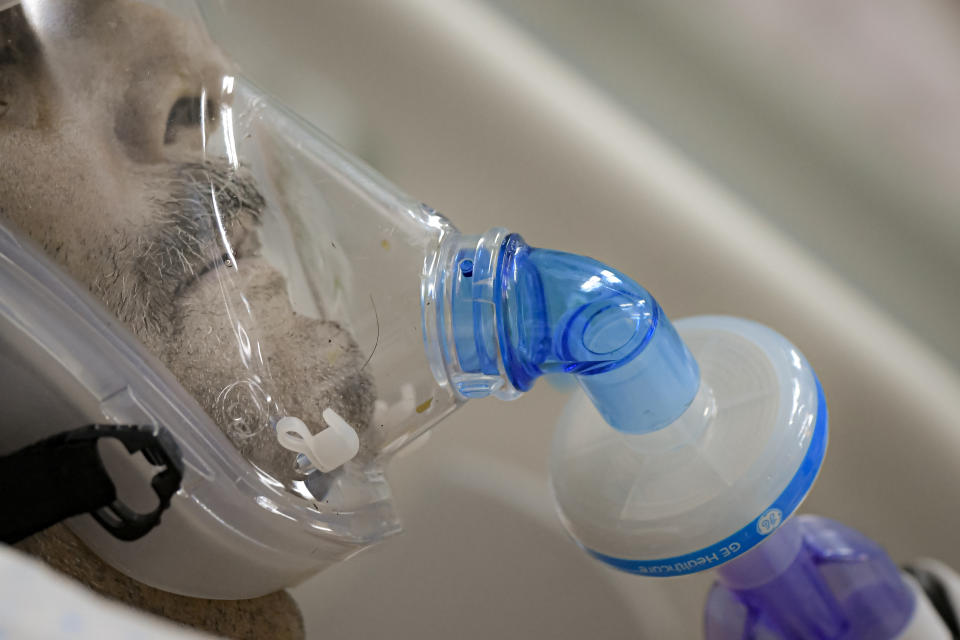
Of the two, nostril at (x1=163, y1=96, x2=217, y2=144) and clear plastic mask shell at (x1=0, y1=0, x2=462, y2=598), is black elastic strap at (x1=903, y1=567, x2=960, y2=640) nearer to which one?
clear plastic mask shell at (x1=0, y1=0, x2=462, y2=598)

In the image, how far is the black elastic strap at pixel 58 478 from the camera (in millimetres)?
323

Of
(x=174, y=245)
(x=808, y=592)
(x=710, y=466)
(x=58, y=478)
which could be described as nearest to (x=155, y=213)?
(x=174, y=245)

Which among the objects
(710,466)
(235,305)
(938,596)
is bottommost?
(938,596)

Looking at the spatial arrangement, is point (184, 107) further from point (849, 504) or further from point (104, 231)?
point (849, 504)

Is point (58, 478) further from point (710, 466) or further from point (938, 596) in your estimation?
point (938, 596)

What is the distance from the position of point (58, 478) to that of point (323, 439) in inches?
4.1

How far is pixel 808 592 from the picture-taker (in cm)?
50

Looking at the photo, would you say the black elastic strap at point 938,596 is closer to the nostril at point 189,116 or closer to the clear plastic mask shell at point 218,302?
the clear plastic mask shell at point 218,302

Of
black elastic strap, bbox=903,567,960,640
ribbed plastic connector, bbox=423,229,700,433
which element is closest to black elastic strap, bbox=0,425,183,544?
ribbed plastic connector, bbox=423,229,700,433

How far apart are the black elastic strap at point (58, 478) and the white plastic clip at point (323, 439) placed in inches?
2.3

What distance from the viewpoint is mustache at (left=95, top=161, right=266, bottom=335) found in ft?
1.23

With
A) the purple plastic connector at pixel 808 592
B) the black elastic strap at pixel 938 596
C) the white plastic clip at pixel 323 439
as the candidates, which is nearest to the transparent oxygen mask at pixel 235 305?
the white plastic clip at pixel 323 439

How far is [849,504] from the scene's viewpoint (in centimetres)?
62

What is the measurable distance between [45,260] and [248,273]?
83 millimetres
